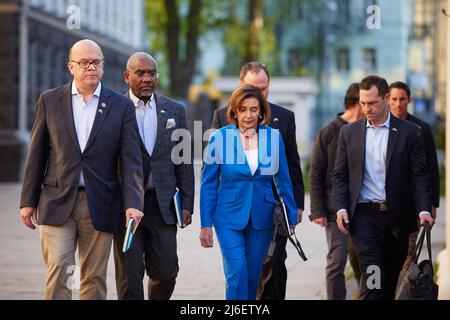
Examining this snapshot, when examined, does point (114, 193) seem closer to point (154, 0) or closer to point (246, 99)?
point (246, 99)

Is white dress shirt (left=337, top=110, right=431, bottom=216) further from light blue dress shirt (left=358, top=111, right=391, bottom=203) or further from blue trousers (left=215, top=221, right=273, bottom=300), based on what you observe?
blue trousers (left=215, top=221, right=273, bottom=300)

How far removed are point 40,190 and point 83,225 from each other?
0.36m

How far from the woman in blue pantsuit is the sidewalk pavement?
287 cm

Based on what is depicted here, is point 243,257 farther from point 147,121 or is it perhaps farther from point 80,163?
point 80,163

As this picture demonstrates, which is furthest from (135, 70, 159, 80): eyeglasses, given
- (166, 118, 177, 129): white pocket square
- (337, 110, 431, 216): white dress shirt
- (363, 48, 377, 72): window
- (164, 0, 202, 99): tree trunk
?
(363, 48, 377, 72): window

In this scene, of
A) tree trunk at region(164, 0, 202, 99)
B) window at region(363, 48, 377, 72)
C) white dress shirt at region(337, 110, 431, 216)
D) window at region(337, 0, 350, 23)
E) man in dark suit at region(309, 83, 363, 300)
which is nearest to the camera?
white dress shirt at region(337, 110, 431, 216)

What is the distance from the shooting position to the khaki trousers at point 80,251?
827 centimetres

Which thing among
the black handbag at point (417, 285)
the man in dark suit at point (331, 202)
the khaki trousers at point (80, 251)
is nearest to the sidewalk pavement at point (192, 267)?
the man in dark suit at point (331, 202)

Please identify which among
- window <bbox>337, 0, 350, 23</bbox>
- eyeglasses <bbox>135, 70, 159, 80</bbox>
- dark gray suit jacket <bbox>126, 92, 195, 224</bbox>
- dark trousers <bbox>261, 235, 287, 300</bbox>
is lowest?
dark trousers <bbox>261, 235, 287, 300</bbox>

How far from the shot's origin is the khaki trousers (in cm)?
827

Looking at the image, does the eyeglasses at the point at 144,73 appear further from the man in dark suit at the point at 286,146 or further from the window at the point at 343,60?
the window at the point at 343,60

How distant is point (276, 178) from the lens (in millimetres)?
9352

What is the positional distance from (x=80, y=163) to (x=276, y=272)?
2381 mm
